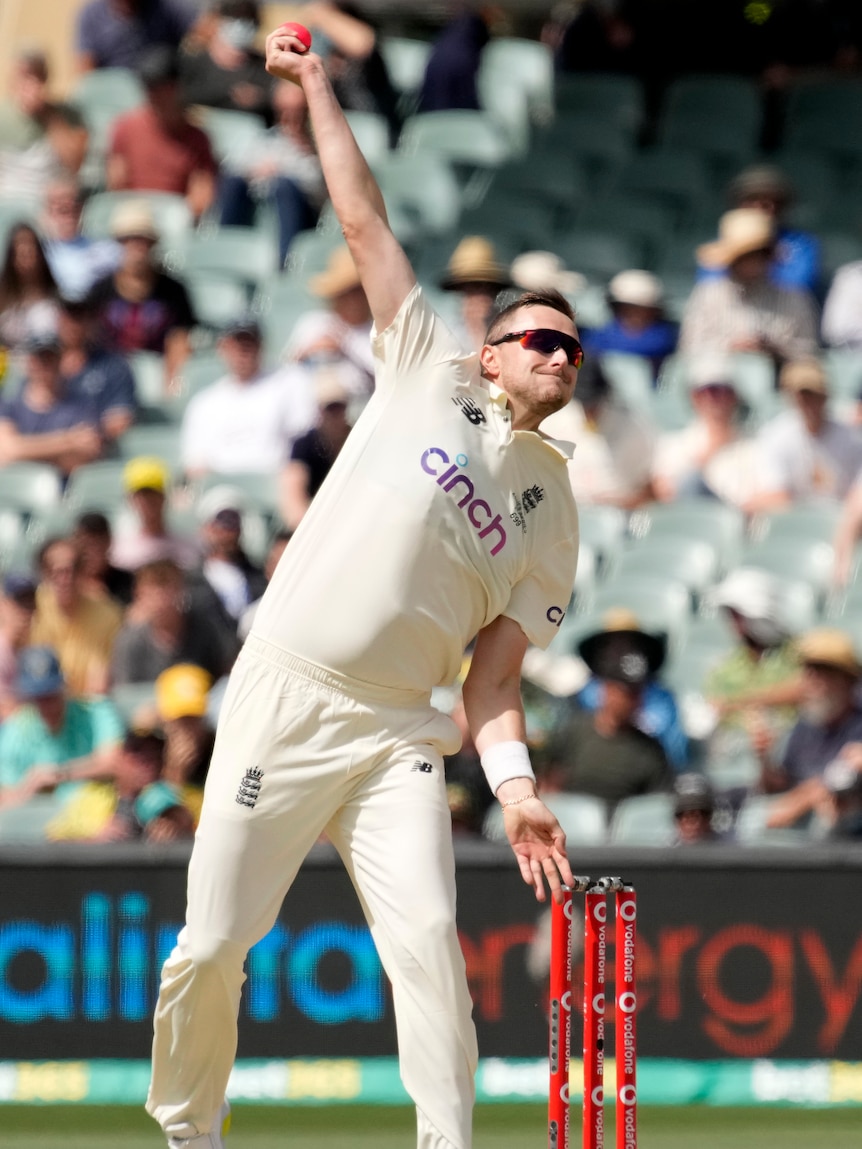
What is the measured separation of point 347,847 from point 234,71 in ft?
30.6

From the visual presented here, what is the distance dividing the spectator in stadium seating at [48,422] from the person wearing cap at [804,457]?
347 centimetres

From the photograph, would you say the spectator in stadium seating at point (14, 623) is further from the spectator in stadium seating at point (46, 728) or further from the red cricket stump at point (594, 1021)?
the red cricket stump at point (594, 1021)

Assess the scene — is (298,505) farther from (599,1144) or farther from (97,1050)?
(599,1144)

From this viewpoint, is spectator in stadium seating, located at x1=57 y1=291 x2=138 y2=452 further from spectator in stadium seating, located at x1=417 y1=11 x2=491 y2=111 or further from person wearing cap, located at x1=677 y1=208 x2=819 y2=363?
spectator in stadium seating, located at x1=417 y1=11 x2=491 y2=111

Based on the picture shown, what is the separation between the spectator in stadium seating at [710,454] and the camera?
32.8 ft

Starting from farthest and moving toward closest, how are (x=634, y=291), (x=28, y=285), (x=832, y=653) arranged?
(x=28, y=285) < (x=634, y=291) < (x=832, y=653)

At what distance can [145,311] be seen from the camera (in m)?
11.4

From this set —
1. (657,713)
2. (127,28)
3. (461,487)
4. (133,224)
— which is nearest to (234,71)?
(127,28)

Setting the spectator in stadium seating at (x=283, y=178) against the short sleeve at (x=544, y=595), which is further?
the spectator in stadium seating at (x=283, y=178)

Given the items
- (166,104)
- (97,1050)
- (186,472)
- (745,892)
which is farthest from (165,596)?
(166,104)

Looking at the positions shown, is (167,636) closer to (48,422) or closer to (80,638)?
(80,638)

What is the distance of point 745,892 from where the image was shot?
7.04 meters

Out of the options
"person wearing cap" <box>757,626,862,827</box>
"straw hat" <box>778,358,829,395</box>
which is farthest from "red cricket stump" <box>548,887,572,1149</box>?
"straw hat" <box>778,358,829,395</box>

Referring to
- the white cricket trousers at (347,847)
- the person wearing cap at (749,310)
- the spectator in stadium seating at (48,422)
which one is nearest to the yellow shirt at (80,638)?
the spectator in stadium seating at (48,422)
